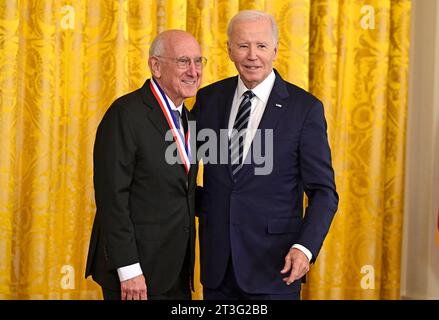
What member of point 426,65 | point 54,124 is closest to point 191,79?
point 54,124

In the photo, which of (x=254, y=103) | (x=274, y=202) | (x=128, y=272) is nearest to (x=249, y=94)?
(x=254, y=103)

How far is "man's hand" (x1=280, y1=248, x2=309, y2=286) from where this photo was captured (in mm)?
2439

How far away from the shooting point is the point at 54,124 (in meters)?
4.07

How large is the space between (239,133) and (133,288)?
685 millimetres

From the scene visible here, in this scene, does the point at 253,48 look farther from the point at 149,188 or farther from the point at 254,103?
the point at 149,188

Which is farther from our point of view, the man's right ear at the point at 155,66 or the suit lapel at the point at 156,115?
the man's right ear at the point at 155,66

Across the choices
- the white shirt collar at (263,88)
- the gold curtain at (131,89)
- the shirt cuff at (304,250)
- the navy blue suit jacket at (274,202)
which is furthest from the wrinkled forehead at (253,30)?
the gold curtain at (131,89)

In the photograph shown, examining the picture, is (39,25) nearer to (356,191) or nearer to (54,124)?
(54,124)

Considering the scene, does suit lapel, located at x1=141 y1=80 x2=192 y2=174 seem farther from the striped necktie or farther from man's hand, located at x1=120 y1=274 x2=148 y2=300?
man's hand, located at x1=120 y1=274 x2=148 y2=300

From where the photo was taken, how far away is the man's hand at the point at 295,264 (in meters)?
2.44

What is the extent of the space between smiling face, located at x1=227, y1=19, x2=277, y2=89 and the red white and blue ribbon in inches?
12.2

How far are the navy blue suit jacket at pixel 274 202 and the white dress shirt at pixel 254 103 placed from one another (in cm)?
4

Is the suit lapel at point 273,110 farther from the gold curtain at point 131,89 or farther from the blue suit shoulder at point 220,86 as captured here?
the gold curtain at point 131,89
